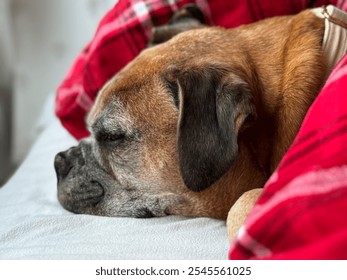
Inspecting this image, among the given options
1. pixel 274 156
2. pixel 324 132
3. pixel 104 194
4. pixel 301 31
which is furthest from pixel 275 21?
pixel 104 194

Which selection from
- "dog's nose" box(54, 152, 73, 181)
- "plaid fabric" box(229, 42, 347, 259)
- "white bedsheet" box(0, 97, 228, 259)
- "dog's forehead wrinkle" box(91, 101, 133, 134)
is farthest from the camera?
"dog's nose" box(54, 152, 73, 181)

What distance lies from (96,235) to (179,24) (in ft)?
2.57

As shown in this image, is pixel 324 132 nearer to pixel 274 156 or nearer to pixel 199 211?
pixel 274 156

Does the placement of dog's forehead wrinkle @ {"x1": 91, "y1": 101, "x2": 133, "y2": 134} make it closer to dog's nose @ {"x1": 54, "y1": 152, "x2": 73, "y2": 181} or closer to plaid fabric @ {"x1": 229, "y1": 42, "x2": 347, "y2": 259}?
dog's nose @ {"x1": 54, "y1": 152, "x2": 73, "y2": 181}

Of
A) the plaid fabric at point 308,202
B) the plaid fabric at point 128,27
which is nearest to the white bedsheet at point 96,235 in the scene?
the plaid fabric at point 308,202

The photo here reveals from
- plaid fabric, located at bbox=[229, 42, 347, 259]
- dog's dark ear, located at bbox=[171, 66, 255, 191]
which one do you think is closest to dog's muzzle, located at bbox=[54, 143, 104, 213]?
dog's dark ear, located at bbox=[171, 66, 255, 191]

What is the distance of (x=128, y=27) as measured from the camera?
1.93 meters

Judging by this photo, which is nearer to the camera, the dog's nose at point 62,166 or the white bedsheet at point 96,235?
the white bedsheet at point 96,235

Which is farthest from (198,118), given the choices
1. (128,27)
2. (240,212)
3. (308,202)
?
(128,27)

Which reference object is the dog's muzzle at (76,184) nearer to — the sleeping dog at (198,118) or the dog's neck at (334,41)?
the sleeping dog at (198,118)

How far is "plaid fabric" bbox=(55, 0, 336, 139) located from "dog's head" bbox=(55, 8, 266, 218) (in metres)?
0.34

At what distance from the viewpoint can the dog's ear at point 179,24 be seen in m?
1.75

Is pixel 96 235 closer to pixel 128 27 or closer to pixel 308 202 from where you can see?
pixel 308 202

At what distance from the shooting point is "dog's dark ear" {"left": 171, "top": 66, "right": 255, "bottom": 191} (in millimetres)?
1270
